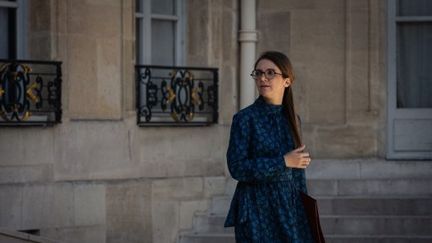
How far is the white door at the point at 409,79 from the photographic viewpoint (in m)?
15.3

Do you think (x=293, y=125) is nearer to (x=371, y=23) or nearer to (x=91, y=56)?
(x=91, y=56)

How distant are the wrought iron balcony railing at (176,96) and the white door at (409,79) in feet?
7.27

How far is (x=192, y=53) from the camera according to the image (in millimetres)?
14445

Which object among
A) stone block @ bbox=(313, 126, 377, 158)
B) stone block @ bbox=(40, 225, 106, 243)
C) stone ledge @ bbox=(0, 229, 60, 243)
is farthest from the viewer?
stone block @ bbox=(313, 126, 377, 158)

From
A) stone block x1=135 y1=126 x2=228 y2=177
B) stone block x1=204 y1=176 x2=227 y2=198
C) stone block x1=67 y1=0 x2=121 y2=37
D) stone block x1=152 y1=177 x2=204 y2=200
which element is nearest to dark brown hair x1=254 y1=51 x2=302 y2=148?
stone block x1=67 y1=0 x2=121 y2=37

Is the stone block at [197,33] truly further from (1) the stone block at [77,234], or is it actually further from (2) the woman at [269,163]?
(2) the woman at [269,163]

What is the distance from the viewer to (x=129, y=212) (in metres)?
13.4

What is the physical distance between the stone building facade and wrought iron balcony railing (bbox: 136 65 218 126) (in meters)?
0.12

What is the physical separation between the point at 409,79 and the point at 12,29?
16.0ft

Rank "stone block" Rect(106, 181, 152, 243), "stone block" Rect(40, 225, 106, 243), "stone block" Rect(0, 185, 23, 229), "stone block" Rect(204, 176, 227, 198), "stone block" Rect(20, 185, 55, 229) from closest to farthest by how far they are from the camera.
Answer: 1. "stone block" Rect(0, 185, 23, 229)
2. "stone block" Rect(20, 185, 55, 229)
3. "stone block" Rect(40, 225, 106, 243)
4. "stone block" Rect(106, 181, 152, 243)
5. "stone block" Rect(204, 176, 227, 198)

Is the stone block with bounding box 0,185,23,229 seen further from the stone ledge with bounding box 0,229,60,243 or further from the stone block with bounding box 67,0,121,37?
the stone block with bounding box 67,0,121,37

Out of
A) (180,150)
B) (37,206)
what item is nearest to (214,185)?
(180,150)

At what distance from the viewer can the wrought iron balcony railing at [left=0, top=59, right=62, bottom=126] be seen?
12.3 m

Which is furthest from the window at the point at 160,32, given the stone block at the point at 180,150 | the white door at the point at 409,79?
the white door at the point at 409,79
